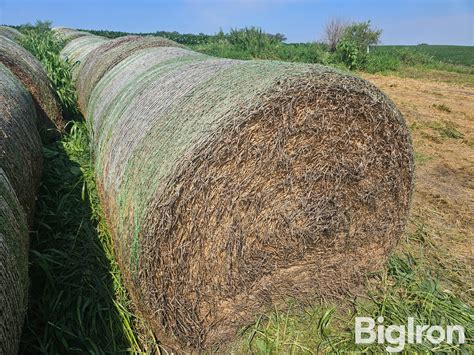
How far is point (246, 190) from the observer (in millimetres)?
2959

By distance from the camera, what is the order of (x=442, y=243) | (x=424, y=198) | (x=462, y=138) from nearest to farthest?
(x=442, y=243), (x=424, y=198), (x=462, y=138)

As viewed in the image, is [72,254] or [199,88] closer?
[199,88]

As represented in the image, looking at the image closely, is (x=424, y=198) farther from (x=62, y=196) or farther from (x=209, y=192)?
(x=62, y=196)

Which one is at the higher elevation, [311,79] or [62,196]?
[311,79]

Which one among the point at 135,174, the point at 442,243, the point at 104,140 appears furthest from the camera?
the point at 442,243

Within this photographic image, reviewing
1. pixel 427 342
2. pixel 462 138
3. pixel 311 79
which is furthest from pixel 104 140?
pixel 462 138

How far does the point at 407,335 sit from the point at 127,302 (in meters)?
2.19

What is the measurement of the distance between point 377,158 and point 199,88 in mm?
1526

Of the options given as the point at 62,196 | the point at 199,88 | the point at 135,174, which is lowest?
the point at 62,196

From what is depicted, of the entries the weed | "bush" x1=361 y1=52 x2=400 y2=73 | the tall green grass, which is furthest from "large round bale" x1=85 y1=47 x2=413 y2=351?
"bush" x1=361 y1=52 x2=400 y2=73

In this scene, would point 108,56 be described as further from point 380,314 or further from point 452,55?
point 452,55

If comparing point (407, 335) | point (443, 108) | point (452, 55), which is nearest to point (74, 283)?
point (407, 335)

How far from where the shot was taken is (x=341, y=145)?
315cm

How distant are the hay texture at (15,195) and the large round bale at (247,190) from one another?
0.68 meters
